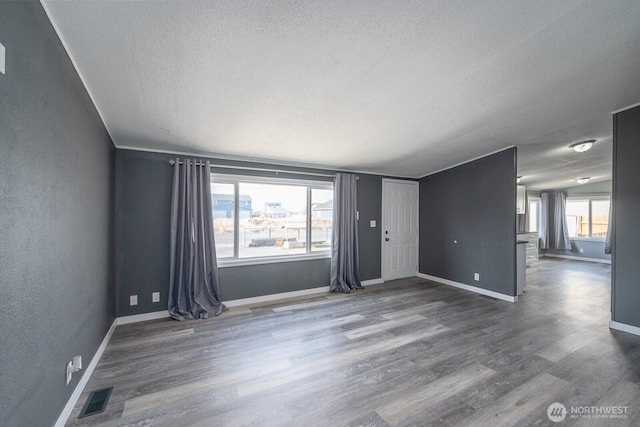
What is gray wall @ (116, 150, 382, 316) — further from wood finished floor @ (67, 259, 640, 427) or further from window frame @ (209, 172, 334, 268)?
wood finished floor @ (67, 259, 640, 427)

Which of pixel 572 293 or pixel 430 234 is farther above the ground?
pixel 430 234

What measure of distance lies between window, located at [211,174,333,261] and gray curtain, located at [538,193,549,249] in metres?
7.94

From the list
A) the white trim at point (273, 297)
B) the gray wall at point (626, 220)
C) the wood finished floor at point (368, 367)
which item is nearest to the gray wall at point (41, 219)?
the wood finished floor at point (368, 367)

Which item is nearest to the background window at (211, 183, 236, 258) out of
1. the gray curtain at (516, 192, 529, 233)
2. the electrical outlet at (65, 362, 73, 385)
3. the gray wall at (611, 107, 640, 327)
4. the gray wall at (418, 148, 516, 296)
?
the electrical outlet at (65, 362, 73, 385)

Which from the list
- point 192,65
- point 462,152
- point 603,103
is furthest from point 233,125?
point 603,103

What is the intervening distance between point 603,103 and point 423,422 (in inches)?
146

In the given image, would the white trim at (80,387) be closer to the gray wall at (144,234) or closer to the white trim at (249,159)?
the gray wall at (144,234)

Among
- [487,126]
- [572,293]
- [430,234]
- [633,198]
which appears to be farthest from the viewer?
[430,234]

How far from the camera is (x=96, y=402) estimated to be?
1.84 m

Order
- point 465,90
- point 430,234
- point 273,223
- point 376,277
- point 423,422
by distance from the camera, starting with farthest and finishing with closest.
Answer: point 430,234, point 376,277, point 273,223, point 465,90, point 423,422

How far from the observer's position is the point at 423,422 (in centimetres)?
168

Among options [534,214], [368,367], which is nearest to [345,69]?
[368,367]

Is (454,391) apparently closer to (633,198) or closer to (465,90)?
(465,90)

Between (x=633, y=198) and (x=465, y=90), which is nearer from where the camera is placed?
(x=465, y=90)
